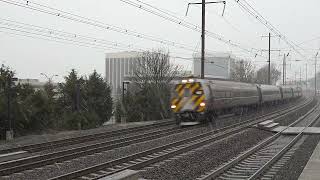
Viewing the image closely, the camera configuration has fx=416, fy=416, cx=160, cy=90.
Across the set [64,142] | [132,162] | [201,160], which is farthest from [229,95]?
[132,162]

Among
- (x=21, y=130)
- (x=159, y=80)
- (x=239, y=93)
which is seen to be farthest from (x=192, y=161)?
(x=159, y=80)

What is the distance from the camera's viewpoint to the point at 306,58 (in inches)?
2862

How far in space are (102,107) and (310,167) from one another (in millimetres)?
20483

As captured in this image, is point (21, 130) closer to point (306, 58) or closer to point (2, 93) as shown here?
point (2, 93)

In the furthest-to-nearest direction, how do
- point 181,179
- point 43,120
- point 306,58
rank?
point 306,58 → point 43,120 → point 181,179

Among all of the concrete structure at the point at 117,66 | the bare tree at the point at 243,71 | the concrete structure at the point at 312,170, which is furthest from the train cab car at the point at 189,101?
the concrete structure at the point at 117,66

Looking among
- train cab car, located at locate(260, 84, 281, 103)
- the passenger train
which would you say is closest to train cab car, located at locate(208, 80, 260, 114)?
the passenger train

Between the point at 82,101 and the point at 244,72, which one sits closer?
the point at 82,101

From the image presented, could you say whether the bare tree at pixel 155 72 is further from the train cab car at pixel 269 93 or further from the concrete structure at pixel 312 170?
the concrete structure at pixel 312 170

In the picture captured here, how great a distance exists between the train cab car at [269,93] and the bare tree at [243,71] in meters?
22.7

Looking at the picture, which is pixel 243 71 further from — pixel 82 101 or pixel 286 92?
pixel 82 101

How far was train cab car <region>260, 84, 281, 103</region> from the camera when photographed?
42.3 meters

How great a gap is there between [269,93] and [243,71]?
32870mm

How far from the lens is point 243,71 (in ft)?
254
